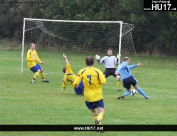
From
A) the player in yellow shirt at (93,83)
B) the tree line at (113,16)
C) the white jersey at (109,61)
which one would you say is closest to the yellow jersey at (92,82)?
the player in yellow shirt at (93,83)

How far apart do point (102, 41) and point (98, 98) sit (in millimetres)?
23257

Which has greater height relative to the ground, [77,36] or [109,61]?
[77,36]

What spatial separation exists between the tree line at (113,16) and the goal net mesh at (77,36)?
15.8 ft

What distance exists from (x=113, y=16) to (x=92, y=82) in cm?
3140

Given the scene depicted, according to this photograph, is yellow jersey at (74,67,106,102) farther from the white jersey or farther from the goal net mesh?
the goal net mesh

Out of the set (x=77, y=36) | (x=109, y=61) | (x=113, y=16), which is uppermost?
(x=113, y=16)

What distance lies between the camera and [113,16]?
136ft

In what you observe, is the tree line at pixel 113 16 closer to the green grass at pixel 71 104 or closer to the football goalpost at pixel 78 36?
the football goalpost at pixel 78 36

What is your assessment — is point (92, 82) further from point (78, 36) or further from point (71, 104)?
point (78, 36)

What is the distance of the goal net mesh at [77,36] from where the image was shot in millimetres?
32344

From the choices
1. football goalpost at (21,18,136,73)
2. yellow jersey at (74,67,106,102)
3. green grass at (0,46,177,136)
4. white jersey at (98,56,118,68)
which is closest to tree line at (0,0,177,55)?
football goalpost at (21,18,136,73)

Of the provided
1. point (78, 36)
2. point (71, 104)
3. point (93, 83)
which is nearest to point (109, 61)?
point (71, 104)

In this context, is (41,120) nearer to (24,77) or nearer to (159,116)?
(159,116)

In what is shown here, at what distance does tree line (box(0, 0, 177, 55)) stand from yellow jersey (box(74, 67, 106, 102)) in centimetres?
2612
